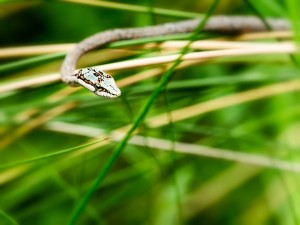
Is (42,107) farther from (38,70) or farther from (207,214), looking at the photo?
(207,214)

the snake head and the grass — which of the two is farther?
the grass

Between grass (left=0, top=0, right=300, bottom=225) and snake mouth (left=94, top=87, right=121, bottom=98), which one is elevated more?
grass (left=0, top=0, right=300, bottom=225)

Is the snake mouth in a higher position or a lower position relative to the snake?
lower

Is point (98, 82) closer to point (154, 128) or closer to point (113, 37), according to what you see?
point (113, 37)

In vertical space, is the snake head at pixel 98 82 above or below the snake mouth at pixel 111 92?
above

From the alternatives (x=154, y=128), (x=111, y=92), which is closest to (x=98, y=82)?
(x=111, y=92)

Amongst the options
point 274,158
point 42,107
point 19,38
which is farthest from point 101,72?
point 19,38

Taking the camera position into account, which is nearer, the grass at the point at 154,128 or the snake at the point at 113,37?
the snake at the point at 113,37
